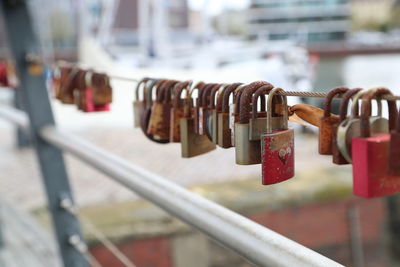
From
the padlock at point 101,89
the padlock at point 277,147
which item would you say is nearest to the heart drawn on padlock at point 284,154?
the padlock at point 277,147

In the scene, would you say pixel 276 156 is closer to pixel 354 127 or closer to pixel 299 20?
pixel 354 127

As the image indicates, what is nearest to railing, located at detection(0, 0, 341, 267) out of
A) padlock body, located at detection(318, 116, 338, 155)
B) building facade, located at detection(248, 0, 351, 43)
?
padlock body, located at detection(318, 116, 338, 155)

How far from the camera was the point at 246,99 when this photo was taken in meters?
0.56

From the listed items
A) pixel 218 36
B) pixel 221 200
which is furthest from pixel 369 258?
pixel 218 36

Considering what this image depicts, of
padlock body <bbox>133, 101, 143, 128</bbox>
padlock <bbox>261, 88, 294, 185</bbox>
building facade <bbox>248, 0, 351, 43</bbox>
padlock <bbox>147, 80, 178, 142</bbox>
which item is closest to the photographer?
padlock <bbox>261, 88, 294, 185</bbox>

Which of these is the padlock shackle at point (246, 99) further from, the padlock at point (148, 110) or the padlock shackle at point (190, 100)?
the padlock at point (148, 110)

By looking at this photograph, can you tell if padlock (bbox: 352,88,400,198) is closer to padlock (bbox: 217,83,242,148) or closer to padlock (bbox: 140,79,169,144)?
padlock (bbox: 217,83,242,148)

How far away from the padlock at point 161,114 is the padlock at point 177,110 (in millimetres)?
17

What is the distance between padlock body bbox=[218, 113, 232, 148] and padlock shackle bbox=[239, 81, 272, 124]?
0.05 metres

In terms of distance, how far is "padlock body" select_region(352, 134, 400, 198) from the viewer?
428mm

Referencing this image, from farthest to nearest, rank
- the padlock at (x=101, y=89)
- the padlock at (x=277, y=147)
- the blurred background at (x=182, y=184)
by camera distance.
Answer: the blurred background at (x=182, y=184)
the padlock at (x=101, y=89)
the padlock at (x=277, y=147)

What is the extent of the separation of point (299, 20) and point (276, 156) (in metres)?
47.4

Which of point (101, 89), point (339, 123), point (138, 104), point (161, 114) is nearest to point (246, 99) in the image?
point (339, 123)

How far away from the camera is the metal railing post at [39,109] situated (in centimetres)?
143
